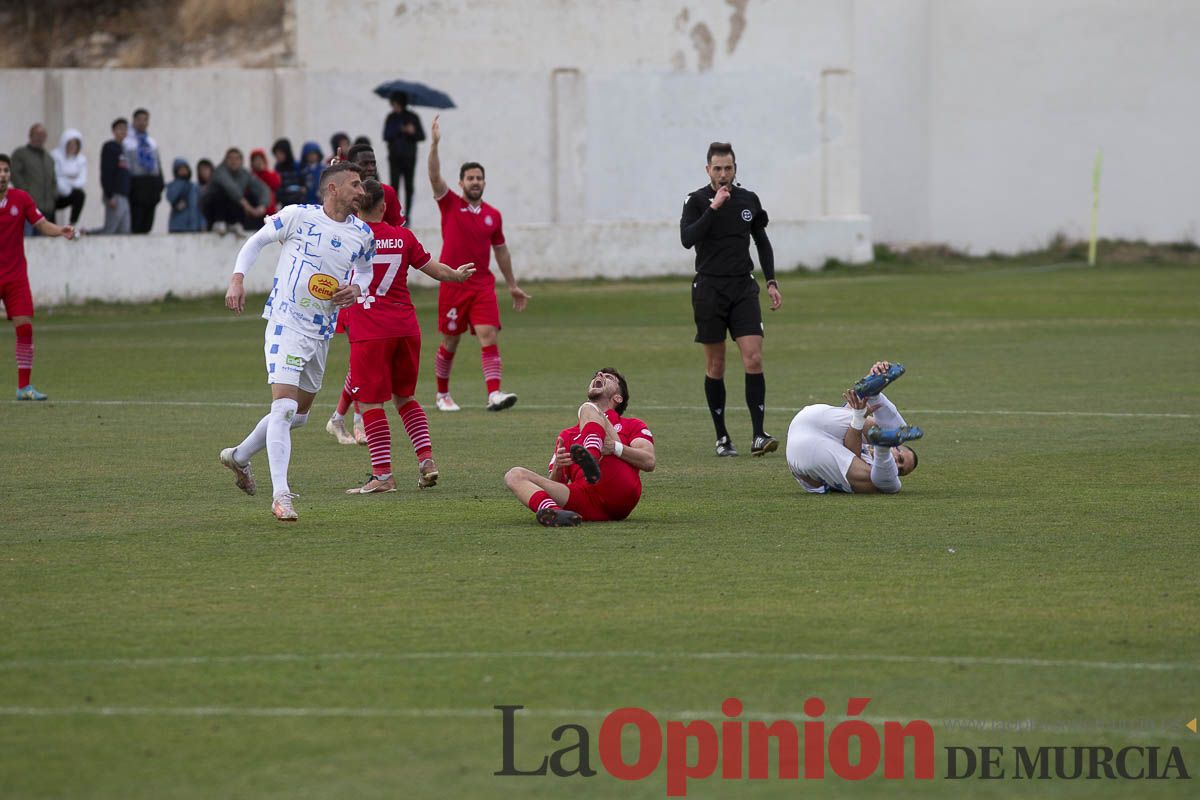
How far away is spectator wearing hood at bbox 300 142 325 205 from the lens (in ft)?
98.9

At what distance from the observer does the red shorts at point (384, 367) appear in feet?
37.7

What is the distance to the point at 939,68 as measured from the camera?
45969mm

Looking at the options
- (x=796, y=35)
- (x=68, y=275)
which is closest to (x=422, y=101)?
(x=68, y=275)

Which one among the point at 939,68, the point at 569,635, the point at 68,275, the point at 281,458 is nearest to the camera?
the point at 569,635

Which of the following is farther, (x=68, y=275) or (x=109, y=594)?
(x=68, y=275)

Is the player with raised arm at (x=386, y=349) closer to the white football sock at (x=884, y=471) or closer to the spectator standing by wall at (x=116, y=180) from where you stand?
the white football sock at (x=884, y=471)

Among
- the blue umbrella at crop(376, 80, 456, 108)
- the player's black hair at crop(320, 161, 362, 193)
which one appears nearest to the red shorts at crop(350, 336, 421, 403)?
the player's black hair at crop(320, 161, 362, 193)

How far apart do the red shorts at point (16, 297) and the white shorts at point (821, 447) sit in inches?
360

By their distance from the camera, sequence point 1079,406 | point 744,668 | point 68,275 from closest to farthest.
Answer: point 744,668 → point 1079,406 → point 68,275

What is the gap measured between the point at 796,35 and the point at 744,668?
111ft

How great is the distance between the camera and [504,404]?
16.5 metres

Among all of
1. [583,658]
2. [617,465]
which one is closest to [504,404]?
[617,465]

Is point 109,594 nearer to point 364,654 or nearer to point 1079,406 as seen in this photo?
point 364,654

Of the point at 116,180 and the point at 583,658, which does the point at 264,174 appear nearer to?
the point at 116,180
